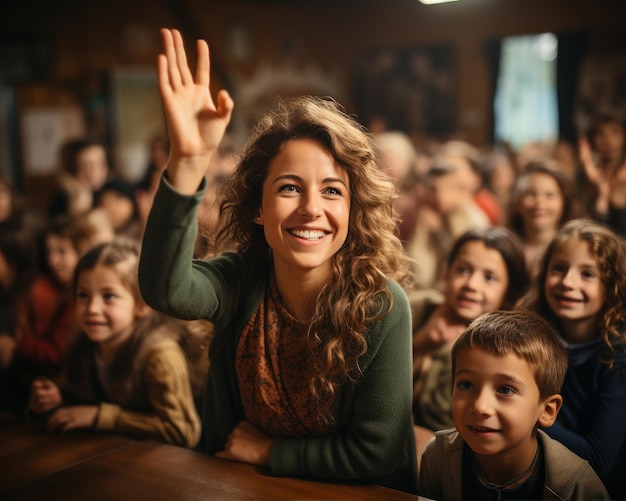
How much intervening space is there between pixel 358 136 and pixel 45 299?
2.08 meters

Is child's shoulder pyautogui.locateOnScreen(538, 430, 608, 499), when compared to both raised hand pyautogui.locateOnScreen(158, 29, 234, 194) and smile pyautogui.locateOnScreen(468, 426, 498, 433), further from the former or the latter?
raised hand pyautogui.locateOnScreen(158, 29, 234, 194)

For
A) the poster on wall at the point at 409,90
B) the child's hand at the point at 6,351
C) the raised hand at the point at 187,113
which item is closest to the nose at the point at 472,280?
the raised hand at the point at 187,113

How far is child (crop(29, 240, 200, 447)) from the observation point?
2.10 metres

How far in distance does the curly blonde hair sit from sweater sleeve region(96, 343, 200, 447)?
0.66m

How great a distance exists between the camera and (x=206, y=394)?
186cm

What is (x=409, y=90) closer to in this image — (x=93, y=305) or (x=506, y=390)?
(x=93, y=305)

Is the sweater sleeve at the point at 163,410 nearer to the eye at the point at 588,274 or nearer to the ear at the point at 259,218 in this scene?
the ear at the point at 259,218

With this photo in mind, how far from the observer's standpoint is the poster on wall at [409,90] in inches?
428

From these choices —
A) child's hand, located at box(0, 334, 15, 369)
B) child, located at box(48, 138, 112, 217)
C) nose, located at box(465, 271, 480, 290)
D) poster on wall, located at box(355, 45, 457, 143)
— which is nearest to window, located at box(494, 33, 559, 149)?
poster on wall, located at box(355, 45, 457, 143)

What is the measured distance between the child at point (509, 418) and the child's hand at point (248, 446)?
1.47ft

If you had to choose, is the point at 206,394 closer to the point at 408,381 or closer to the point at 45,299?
the point at 408,381

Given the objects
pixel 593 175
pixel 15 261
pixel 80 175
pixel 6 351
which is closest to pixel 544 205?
pixel 593 175

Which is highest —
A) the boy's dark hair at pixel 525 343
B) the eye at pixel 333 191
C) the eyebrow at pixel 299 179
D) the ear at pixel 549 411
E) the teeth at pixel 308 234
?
the eyebrow at pixel 299 179

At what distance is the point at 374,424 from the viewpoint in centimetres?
159
